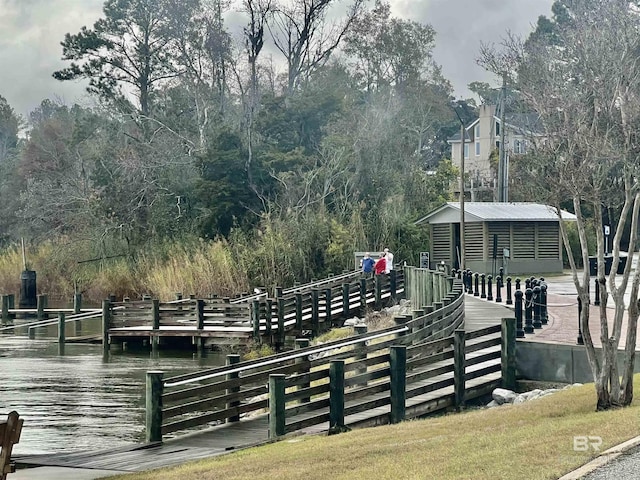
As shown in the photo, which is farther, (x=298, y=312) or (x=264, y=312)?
(x=298, y=312)

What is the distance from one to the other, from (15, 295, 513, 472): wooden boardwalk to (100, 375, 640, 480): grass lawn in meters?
0.88

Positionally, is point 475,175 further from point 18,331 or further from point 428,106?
point 18,331

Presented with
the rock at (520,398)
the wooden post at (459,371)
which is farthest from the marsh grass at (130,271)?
the rock at (520,398)

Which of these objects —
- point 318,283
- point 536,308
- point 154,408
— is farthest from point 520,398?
point 318,283

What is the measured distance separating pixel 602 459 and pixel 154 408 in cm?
777

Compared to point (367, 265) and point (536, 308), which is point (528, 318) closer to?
point (536, 308)

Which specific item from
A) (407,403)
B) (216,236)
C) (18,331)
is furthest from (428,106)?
(407,403)

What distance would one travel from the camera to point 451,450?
39.1 feet

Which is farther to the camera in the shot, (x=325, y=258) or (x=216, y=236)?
(x=216, y=236)

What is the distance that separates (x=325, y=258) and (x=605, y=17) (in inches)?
703

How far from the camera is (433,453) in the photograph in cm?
1189

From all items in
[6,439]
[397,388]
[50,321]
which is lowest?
[50,321]

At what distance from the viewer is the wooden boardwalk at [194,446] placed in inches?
597

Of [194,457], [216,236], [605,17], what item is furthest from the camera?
[216,236]
